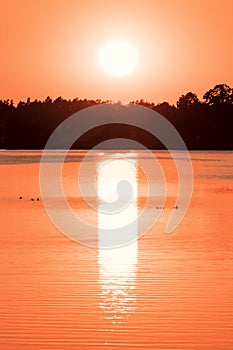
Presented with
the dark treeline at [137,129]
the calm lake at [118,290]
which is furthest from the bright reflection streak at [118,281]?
the dark treeline at [137,129]

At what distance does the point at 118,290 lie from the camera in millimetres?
14414

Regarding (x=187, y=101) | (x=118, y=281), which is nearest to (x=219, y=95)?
(x=187, y=101)

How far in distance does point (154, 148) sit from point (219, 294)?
483ft

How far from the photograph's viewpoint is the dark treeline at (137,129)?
144m

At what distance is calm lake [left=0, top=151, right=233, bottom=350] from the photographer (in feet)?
37.7

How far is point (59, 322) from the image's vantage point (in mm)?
12125

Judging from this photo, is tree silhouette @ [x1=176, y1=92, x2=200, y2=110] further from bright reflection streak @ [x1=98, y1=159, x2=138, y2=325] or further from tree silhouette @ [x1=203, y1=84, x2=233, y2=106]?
bright reflection streak @ [x1=98, y1=159, x2=138, y2=325]

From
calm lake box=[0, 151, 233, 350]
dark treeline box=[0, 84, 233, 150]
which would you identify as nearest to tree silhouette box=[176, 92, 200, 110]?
dark treeline box=[0, 84, 233, 150]

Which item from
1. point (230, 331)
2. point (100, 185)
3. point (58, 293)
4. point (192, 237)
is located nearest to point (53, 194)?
point (100, 185)

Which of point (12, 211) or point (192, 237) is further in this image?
point (12, 211)

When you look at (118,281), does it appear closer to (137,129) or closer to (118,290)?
(118,290)

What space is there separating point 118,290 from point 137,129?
14527cm

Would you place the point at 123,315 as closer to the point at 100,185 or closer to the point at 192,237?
the point at 192,237

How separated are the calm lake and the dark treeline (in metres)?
120
